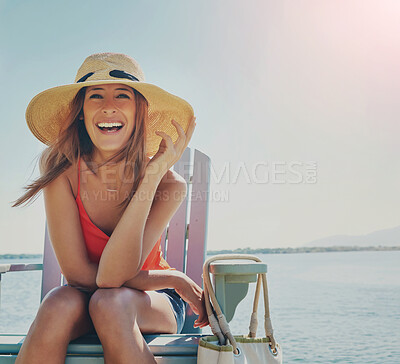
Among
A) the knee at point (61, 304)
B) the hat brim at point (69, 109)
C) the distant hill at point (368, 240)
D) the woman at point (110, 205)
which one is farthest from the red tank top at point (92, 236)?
the distant hill at point (368, 240)

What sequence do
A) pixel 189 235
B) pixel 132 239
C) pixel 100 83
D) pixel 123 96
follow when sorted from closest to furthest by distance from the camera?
pixel 132 239, pixel 100 83, pixel 123 96, pixel 189 235

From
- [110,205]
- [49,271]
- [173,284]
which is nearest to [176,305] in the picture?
[173,284]

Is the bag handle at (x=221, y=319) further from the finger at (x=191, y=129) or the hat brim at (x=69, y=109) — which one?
the hat brim at (x=69, y=109)

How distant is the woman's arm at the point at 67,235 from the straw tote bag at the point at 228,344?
389 millimetres

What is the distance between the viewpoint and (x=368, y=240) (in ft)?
56.9

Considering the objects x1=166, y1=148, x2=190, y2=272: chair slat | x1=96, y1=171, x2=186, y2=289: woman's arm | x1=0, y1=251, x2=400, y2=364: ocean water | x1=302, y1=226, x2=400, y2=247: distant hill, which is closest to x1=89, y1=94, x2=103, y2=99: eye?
x1=96, y1=171, x2=186, y2=289: woman's arm

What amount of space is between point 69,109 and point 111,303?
82 centimetres

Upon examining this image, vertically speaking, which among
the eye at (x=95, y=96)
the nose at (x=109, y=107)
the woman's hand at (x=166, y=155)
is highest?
the eye at (x=95, y=96)

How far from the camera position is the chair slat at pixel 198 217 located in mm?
1980

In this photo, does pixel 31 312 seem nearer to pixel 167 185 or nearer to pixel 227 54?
pixel 167 185

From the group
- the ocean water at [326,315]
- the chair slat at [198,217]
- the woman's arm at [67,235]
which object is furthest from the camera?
the ocean water at [326,315]

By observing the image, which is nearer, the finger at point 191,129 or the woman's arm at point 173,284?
the woman's arm at point 173,284

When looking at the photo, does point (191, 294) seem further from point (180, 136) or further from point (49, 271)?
point (49, 271)

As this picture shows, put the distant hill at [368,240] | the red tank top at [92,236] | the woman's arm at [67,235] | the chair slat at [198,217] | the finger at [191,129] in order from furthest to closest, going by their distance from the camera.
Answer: the distant hill at [368,240]
the chair slat at [198,217]
the finger at [191,129]
the red tank top at [92,236]
the woman's arm at [67,235]
